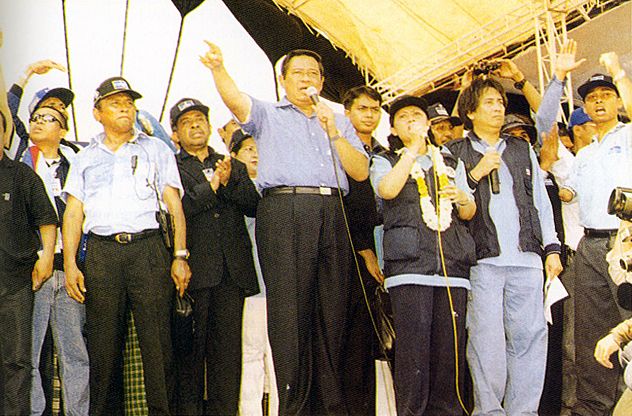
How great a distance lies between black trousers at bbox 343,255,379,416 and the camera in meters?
3.29

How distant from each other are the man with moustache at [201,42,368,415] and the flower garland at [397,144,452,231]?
23cm

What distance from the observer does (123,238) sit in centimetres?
321

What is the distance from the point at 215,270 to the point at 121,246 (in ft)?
1.32

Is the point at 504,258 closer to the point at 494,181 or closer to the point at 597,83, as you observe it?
the point at 494,181

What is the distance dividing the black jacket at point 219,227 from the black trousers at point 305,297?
0.81ft

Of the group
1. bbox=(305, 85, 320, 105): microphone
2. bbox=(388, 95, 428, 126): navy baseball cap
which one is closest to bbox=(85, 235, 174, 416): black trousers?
bbox=(305, 85, 320, 105): microphone

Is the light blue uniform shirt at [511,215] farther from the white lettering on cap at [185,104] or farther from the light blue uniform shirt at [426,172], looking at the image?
the white lettering on cap at [185,104]

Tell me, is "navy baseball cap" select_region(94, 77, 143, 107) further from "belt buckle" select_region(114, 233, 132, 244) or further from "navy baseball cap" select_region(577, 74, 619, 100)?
"navy baseball cap" select_region(577, 74, 619, 100)

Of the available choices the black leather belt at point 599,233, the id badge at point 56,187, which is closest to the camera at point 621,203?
the black leather belt at point 599,233

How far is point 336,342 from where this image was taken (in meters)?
3.15

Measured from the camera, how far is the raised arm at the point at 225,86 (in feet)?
9.98

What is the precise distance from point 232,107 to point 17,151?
3.29 ft

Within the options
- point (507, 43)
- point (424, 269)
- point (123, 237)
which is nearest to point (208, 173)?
point (123, 237)

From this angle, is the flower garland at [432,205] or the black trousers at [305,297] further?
the flower garland at [432,205]
